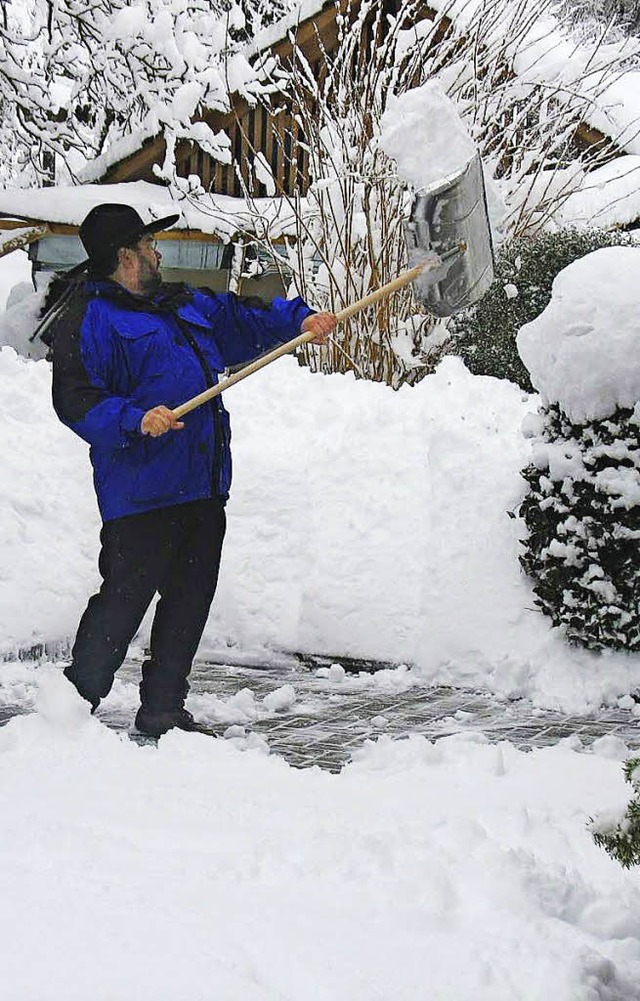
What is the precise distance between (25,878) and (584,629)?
11.6 ft

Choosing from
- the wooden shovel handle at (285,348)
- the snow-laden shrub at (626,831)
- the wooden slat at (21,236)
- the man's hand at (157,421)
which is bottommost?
the snow-laden shrub at (626,831)

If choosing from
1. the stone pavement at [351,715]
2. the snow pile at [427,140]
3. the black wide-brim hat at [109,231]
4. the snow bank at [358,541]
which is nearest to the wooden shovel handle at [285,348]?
the snow pile at [427,140]

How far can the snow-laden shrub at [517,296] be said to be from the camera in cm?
948

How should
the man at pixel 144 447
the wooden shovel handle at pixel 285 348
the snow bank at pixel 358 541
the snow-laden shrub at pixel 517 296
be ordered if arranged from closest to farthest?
the wooden shovel handle at pixel 285 348, the man at pixel 144 447, the snow bank at pixel 358 541, the snow-laden shrub at pixel 517 296

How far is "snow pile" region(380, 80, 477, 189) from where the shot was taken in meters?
5.06

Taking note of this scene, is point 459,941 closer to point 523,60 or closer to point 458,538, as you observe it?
point 458,538

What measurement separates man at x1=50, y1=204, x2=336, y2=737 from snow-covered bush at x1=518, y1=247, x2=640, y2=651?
5.19ft

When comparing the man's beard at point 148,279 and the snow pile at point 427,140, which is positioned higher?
the snow pile at point 427,140

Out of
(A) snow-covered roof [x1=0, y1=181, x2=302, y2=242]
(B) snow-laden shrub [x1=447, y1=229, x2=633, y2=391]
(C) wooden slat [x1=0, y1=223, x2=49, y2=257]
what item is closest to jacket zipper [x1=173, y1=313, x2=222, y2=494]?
(B) snow-laden shrub [x1=447, y1=229, x2=633, y2=391]

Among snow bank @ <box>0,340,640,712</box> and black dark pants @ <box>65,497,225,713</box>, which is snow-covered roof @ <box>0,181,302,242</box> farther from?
black dark pants @ <box>65,497,225,713</box>

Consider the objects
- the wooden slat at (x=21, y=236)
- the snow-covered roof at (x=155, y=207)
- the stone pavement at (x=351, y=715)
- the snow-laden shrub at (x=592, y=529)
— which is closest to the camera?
the stone pavement at (x=351, y=715)

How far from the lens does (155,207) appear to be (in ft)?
41.0

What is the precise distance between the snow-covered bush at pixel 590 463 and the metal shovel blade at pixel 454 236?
1.06 metres

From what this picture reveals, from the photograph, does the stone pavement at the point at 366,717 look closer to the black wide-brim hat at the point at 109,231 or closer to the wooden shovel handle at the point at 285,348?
the wooden shovel handle at the point at 285,348
